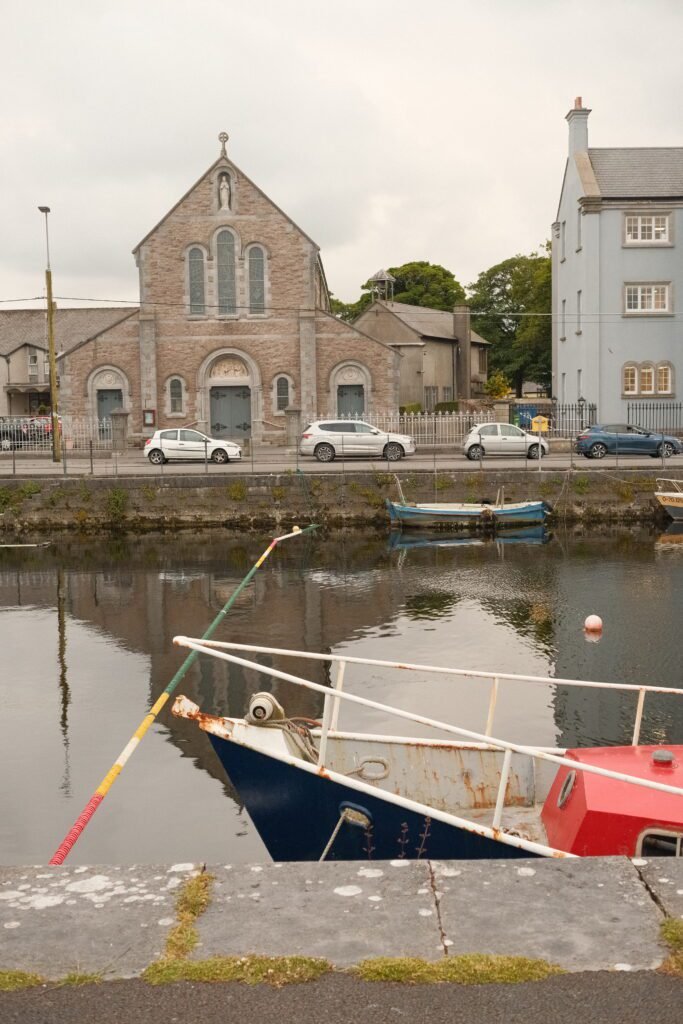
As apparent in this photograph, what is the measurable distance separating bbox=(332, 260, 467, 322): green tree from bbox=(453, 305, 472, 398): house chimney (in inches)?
654

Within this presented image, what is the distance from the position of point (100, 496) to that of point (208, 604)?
12925 millimetres

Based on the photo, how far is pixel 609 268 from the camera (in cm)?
4900

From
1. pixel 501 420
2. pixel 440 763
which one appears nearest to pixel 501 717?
pixel 440 763

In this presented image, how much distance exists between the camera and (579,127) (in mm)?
50031

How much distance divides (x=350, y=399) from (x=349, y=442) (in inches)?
317

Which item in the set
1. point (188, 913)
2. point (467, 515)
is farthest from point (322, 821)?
point (467, 515)

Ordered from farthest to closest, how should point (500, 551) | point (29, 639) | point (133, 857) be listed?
1. point (500, 551)
2. point (29, 639)
3. point (133, 857)

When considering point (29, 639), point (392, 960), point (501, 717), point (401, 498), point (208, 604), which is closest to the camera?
point (392, 960)

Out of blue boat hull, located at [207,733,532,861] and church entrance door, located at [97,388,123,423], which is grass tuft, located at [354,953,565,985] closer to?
blue boat hull, located at [207,733,532,861]

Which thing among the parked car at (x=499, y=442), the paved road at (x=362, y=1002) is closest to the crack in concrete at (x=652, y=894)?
the paved road at (x=362, y=1002)

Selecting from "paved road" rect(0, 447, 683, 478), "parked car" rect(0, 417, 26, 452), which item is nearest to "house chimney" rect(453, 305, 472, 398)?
"paved road" rect(0, 447, 683, 478)

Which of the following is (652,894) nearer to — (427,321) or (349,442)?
(349,442)

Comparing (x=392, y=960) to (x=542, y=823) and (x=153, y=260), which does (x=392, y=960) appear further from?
(x=153, y=260)

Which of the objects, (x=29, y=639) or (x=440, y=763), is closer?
(x=440, y=763)
